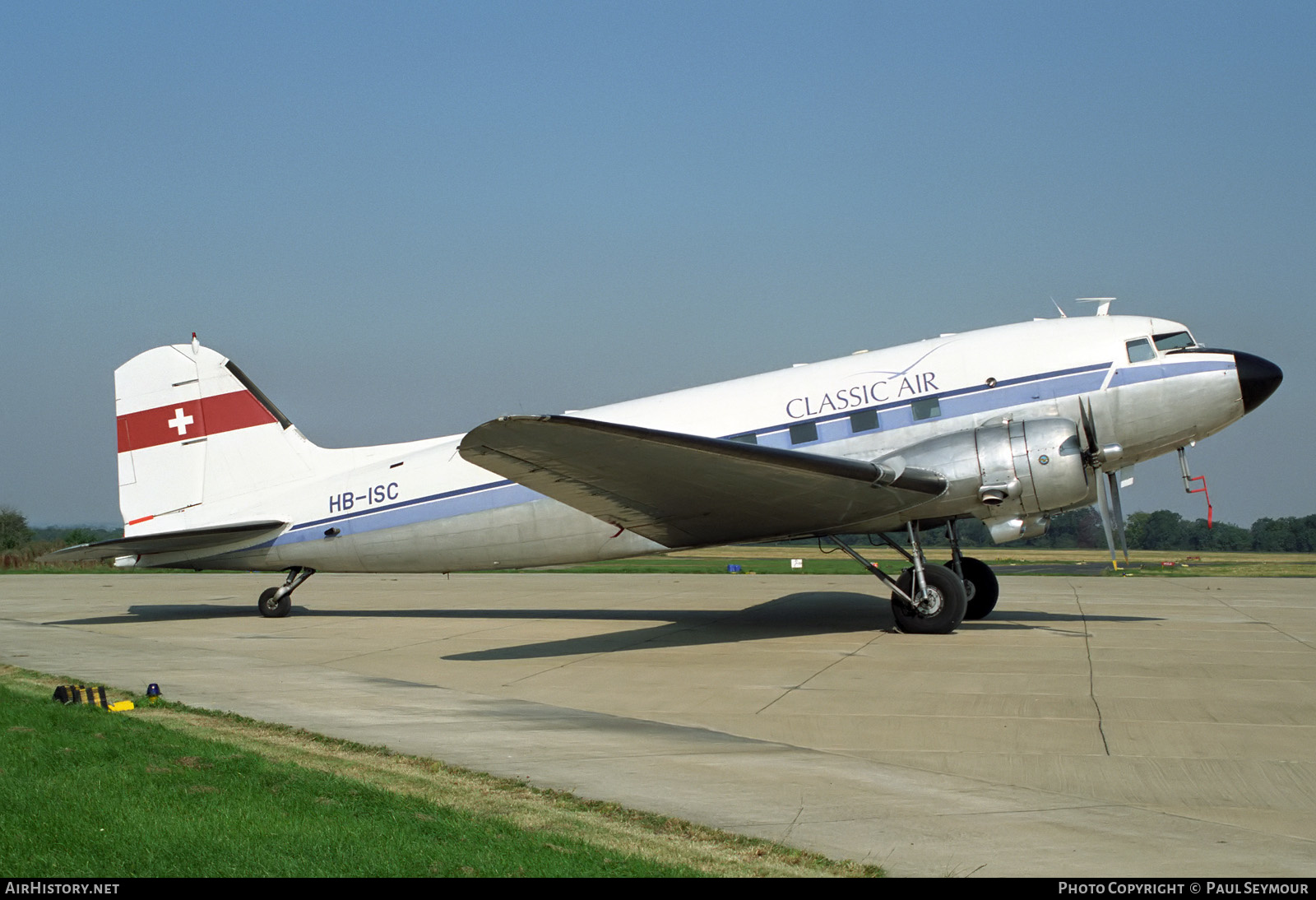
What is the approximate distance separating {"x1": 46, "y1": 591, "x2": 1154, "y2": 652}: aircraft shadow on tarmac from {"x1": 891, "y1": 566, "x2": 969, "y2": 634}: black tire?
861 mm

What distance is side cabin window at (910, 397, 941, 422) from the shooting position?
14.8 metres

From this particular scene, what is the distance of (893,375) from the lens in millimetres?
15055

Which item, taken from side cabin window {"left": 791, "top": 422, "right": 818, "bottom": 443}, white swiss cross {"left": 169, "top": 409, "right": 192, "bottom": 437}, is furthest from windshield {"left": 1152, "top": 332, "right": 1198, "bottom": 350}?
white swiss cross {"left": 169, "top": 409, "right": 192, "bottom": 437}

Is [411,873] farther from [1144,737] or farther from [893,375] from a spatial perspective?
[893,375]

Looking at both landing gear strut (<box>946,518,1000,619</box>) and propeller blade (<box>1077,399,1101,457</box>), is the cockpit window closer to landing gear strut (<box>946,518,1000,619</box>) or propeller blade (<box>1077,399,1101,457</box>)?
propeller blade (<box>1077,399,1101,457</box>)

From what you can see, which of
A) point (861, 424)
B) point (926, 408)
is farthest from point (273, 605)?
point (926, 408)

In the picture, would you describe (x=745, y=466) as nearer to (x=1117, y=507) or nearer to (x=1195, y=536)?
(x=1117, y=507)

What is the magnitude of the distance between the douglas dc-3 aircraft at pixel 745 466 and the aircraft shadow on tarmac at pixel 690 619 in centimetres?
125

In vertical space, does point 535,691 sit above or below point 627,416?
below

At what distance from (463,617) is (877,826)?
553 inches

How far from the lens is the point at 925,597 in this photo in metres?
14.1

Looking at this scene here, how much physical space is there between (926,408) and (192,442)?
12.7 metres

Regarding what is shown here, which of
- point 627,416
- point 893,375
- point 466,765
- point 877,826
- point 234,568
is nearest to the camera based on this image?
point 877,826

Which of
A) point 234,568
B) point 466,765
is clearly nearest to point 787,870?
point 466,765
